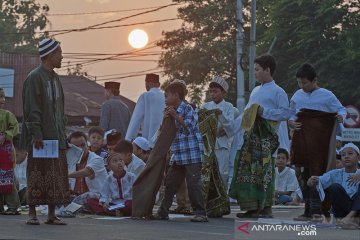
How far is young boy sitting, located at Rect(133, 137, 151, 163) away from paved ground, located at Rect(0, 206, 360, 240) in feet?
11.9

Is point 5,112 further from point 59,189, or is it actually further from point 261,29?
point 261,29

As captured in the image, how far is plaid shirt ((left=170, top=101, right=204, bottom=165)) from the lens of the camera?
1198 centimetres

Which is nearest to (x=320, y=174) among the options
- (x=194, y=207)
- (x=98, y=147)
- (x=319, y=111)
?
(x=319, y=111)

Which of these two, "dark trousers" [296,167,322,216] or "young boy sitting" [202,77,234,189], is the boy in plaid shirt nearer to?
"dark trousers" [296,167,322,216]

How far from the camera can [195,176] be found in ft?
39.1

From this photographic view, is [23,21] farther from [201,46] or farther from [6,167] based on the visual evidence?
[6,167]

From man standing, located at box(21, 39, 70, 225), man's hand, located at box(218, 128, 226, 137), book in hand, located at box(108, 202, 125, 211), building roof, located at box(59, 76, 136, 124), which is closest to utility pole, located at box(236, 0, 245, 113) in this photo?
man's hand, located at box(218, 128, 226, 137)

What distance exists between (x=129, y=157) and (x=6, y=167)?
1.96 metres

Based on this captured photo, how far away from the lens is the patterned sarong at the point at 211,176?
12.7m

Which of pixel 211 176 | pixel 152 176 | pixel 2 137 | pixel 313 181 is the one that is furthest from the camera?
pixel 211 176

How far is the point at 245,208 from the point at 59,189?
2.47m

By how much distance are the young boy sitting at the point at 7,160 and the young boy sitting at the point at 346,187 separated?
3638 mm

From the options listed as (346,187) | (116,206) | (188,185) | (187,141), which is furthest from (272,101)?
(116,206)

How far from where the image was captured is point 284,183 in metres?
17.8
